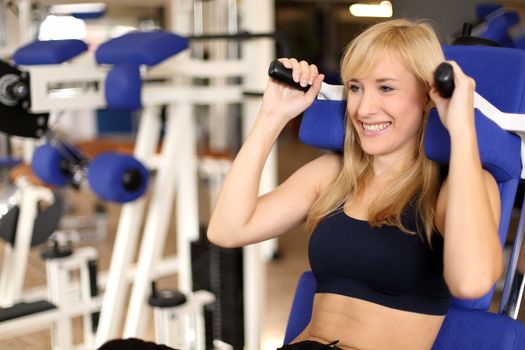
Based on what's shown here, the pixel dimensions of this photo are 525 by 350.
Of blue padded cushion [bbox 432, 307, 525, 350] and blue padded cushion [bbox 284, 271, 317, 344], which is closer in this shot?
blue padded cushion [bbox 432, 307, 525, 350]

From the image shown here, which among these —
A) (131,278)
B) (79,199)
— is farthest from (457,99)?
(79,199)

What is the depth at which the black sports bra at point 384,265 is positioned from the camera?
1.35 m

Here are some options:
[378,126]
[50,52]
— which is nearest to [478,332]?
[378,126]

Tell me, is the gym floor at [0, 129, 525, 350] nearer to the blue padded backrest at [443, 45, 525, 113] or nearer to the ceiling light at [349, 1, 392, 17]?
the blue padded backrest at [443, 45, 525, 113]

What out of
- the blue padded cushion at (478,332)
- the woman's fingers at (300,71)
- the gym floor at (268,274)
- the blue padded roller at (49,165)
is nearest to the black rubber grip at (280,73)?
the woman's fingers at (300,71)

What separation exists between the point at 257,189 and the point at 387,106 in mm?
356

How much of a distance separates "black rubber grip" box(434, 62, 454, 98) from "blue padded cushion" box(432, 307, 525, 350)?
0.52m

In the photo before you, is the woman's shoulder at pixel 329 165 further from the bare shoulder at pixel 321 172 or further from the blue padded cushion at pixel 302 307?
the blue padded cushion at pixel 302 307

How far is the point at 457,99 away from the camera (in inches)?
46.3

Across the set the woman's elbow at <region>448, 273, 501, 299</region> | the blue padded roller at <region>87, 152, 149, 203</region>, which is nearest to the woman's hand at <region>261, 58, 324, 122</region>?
the woman's elbow at <region>448, 273, 501, 299</region>

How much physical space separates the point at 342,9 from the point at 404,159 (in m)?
7.52

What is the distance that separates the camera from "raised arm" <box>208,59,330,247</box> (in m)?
1.54

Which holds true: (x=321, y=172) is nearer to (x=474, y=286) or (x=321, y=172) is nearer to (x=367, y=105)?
(x=367, y=105)

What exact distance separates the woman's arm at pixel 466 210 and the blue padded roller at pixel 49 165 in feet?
6.55
